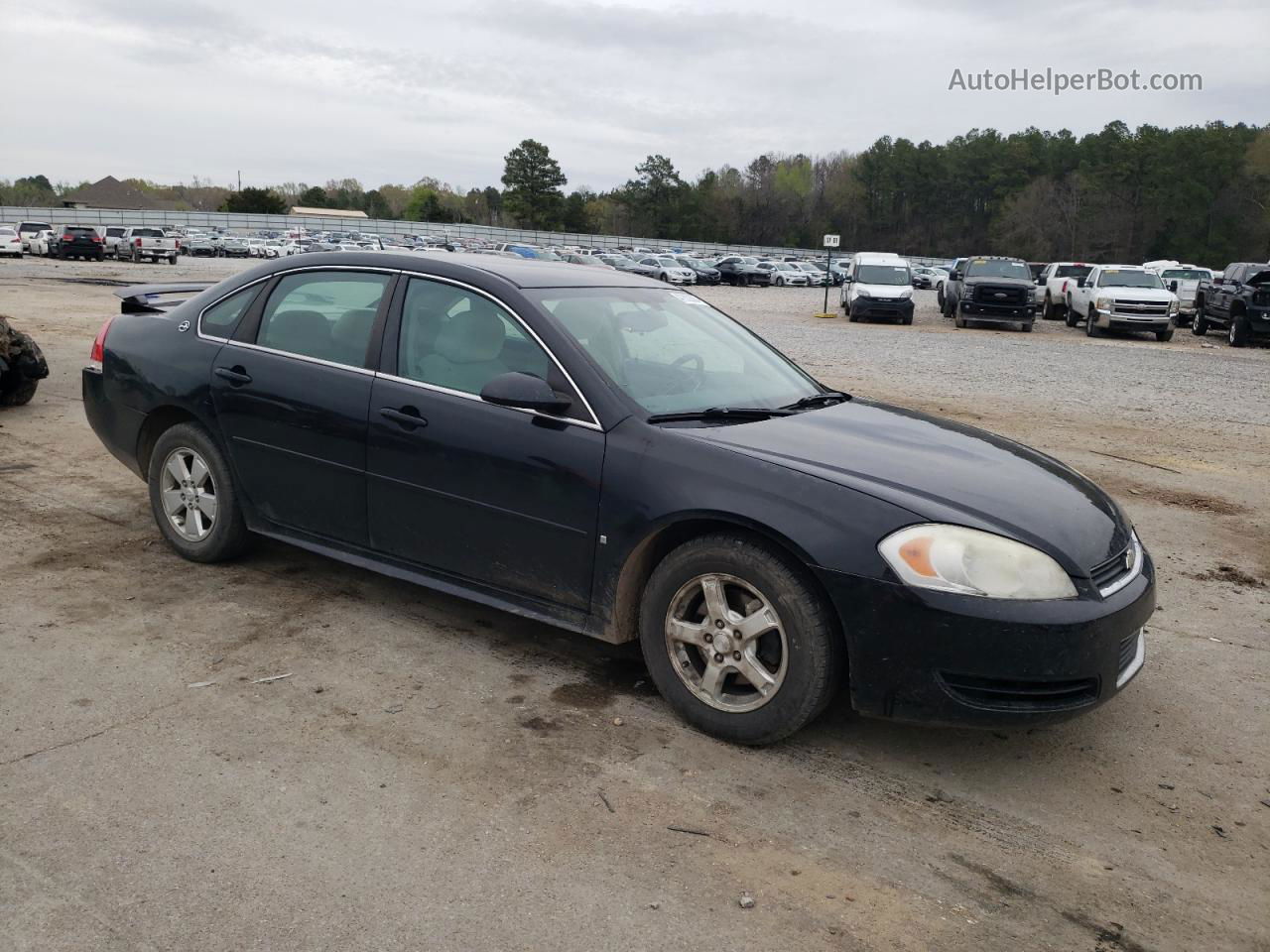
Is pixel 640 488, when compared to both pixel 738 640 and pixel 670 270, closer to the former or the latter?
pixel 738 640

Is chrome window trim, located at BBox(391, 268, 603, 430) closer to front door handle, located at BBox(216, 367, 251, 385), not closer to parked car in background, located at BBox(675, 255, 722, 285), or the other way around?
front door handle, located at BBox(216, 367, 251, 385)

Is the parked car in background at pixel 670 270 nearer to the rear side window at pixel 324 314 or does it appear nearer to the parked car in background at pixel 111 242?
the parked car in background at pixel 111 242

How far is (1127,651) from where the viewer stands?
145 inches

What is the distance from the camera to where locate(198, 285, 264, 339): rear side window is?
5.28 metres

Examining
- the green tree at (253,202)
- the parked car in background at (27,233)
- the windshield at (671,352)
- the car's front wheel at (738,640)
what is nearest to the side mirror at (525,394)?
the windshield at (671,352)

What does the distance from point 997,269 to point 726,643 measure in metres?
27.9

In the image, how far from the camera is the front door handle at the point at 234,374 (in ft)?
16.6

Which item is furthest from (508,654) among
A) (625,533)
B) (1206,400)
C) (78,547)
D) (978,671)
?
(1206,400)

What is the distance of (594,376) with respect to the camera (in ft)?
13.7

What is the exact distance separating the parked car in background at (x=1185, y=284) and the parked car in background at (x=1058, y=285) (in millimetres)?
1941

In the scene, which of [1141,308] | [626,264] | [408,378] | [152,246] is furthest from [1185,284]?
[152,246]

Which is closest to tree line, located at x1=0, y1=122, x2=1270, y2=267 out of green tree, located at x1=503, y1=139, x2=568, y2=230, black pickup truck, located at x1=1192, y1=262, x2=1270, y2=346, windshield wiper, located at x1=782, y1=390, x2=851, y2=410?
green tree, located at x1=503, y1=139, x2=568, y2=230

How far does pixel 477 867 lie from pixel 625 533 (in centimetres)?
135

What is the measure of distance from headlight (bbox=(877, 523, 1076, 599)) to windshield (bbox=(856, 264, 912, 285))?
2733cm
